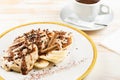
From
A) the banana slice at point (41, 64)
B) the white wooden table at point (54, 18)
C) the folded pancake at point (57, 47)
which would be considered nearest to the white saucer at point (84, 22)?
the white wooden table at point (54, 18)

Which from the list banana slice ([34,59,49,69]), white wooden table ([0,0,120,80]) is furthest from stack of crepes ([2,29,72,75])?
white wooden table ([0,0,120,80])

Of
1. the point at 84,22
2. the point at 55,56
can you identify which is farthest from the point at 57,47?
the point at 84,22

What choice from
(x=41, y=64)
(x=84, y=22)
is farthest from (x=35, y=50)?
(x=84, y=22)

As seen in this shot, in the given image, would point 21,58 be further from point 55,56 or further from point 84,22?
point 84,22

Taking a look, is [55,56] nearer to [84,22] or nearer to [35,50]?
[35,50]

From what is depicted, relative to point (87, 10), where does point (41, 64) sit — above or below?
below

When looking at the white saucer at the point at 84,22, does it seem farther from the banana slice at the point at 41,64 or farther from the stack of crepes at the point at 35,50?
the banana slice at the point at 41,64

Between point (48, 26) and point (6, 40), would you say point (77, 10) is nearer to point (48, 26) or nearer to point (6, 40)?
point (48, 26)

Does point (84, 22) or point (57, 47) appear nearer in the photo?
point (57, 47)
